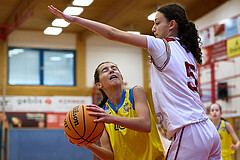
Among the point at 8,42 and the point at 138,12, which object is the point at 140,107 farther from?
the point at 8,42

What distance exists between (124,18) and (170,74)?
12621mm

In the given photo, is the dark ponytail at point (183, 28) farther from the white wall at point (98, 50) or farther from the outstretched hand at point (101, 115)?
the white wall at point (98, 50)

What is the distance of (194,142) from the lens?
2586mm

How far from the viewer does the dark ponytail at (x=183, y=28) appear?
2.88 metres

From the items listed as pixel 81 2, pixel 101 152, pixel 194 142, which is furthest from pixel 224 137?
pixel 81 2

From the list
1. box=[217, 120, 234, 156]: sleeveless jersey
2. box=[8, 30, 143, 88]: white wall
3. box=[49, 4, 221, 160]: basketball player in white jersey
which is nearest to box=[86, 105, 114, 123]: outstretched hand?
box=[49, 4, 221, 160]: basketball player in white jersey

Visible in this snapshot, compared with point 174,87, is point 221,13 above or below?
above

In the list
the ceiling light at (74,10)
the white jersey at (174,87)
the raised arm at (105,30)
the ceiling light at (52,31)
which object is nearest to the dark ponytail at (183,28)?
the white jersey at (174,87)

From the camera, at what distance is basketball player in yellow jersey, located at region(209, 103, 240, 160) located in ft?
25.4

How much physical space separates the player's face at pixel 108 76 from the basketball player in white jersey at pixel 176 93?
67 centimetres

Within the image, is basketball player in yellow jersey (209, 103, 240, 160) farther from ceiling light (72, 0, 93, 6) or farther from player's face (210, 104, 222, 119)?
ceiling light (72, 0, 93, 6)

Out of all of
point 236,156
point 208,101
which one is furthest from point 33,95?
point 236,156

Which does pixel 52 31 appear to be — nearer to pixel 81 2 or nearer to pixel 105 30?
pixel 81 2

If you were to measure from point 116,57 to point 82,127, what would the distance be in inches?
565
